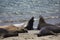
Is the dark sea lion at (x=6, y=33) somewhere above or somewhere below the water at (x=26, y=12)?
above

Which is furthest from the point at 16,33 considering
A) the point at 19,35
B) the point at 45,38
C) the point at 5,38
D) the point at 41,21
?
the point at 41,21

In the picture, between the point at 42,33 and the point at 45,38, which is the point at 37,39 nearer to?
the point at 45,38

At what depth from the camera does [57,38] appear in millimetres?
5516

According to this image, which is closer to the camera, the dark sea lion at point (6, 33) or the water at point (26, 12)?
the dark sea lion at point (6, 33)

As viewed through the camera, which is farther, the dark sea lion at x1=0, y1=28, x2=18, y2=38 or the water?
the water

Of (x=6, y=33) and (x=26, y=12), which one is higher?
(x=6, y=33)

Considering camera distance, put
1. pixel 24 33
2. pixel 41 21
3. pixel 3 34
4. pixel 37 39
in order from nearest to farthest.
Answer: pixel 37 39
pixel 3 34
pixel 24 33
pixel 41 21

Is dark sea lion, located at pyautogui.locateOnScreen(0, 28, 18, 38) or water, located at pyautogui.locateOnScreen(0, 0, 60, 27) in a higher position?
dark sea lion, located at pyautogui.locateOnScreen(0, 28, 18, 38)

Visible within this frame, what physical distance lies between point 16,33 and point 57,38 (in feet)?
4.03

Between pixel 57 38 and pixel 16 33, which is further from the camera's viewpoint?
pixel 16 33

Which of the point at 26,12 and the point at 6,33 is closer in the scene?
the point at 6,33

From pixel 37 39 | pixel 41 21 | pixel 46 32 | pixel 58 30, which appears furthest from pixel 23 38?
pixel 41 21

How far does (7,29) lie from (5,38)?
0.61 m

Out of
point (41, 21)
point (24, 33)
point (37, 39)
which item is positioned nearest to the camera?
point (37, 39)
